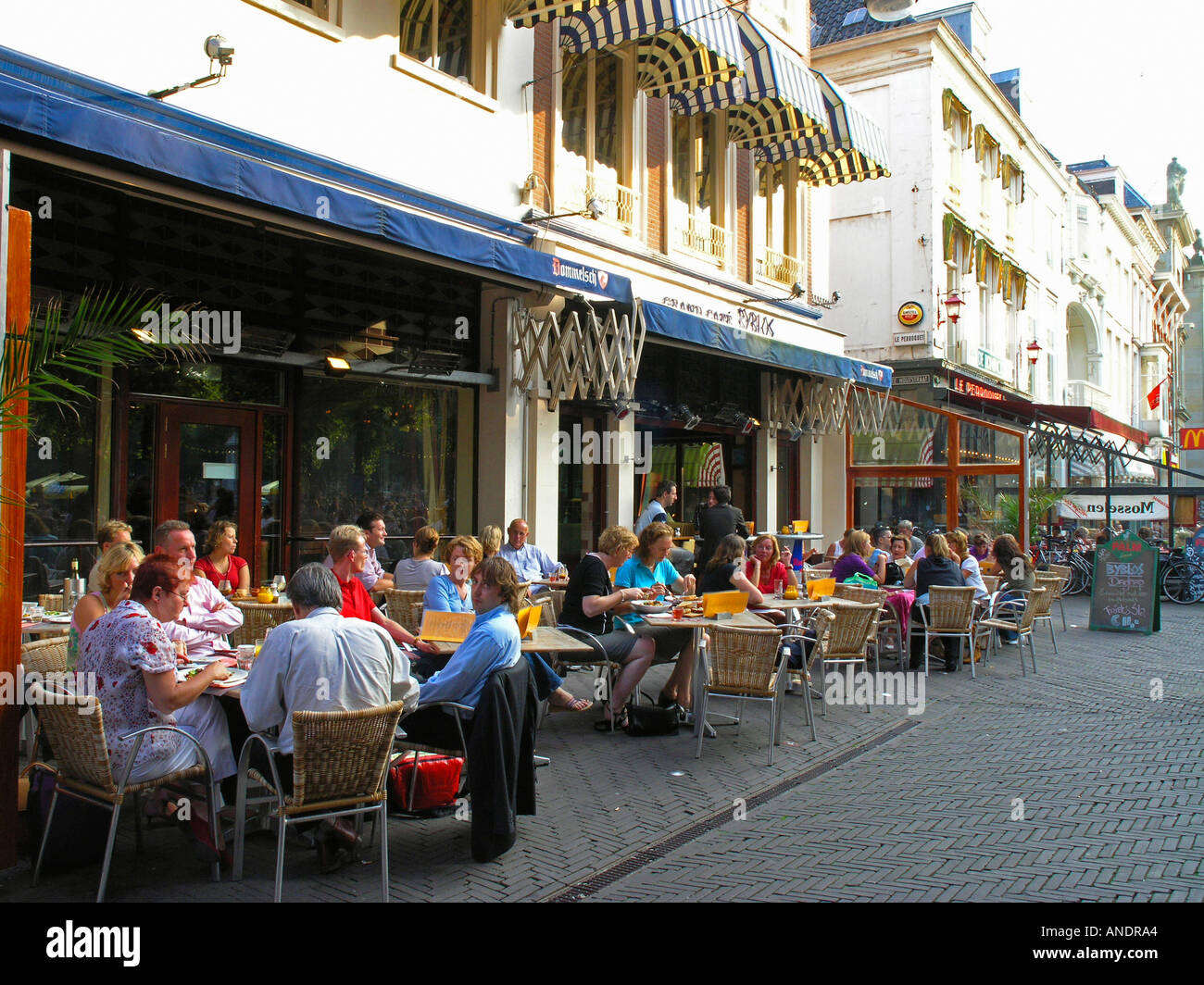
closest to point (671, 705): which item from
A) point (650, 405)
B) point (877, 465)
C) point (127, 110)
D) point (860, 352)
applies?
point (127, 110)

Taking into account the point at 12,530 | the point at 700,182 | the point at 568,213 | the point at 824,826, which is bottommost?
the point at 824,826

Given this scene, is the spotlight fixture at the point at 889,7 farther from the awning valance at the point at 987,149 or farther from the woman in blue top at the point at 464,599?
the awning valance at the point at 987,149

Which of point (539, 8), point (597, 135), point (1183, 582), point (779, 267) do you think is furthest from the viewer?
point (1183, 582)

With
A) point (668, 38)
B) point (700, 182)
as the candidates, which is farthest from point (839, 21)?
point (668, 38)

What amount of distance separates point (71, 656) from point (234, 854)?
5.96ft

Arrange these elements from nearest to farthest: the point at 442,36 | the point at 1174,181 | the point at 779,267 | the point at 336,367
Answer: the point at 336,367
the point at 442,36
the point at 779,267
the point at 1174,181

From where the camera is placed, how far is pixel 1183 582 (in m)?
18.5

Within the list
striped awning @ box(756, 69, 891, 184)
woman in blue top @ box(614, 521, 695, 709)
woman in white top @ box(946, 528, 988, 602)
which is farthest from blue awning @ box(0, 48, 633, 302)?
striped awning @ box(756, 69, 891, 184)

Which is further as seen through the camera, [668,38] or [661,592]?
[668,38]

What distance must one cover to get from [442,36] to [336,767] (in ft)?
30.5

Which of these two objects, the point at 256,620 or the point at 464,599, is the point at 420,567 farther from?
the point at 256,620

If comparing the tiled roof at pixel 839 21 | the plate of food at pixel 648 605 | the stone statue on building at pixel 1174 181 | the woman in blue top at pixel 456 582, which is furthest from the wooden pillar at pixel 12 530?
the stone statue on building at pixel 1174 181
